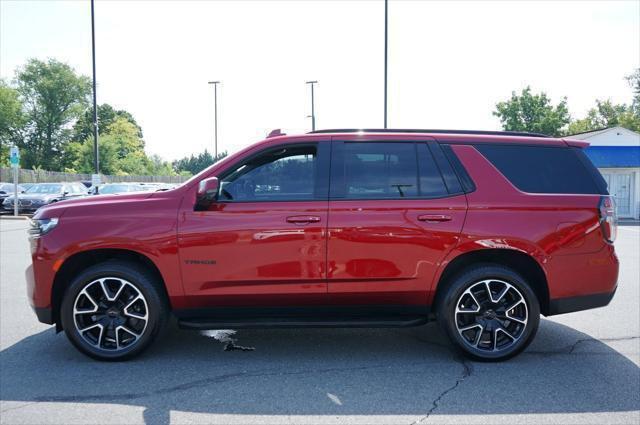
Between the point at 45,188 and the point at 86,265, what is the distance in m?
23.6

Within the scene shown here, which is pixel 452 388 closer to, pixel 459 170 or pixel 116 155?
pixel 459 170

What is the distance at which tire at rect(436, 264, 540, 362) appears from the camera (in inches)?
168

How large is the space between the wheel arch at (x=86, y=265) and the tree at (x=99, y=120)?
245ft

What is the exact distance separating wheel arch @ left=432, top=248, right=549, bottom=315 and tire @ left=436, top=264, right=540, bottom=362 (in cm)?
7

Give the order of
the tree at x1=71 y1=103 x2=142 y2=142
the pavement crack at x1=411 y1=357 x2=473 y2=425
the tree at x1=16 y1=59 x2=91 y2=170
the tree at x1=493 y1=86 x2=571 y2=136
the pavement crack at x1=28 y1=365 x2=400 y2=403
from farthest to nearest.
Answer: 1. the tree at x1=71 y1=103 x2=142 y2=142
2. the tree at x1=16 y1=59 x2=91 y2=170
3. the tree at x1=493 y1=86 x2=571 y2=136
4. the pavement crack at x1=28 y1=365 x2=400 y2=403
5. the pavement crack at x1=411 y1=357 x2=473 y2=425

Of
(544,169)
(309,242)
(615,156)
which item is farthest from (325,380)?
(615,156)

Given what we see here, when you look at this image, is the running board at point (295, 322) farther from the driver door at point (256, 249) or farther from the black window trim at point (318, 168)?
the black window trim at point (318, 168)

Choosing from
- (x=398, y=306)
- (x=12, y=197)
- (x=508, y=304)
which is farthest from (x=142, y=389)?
(x=12, y=197)

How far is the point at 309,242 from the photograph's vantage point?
13.6ft

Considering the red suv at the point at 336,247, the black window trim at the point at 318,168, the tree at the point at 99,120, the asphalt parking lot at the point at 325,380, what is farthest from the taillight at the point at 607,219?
the tree at the point at 99,120

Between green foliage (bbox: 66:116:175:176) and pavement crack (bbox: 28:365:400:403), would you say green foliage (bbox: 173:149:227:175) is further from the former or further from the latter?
pavement crack (bbox: 28:365:400:403)

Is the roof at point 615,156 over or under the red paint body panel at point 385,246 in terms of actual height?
over

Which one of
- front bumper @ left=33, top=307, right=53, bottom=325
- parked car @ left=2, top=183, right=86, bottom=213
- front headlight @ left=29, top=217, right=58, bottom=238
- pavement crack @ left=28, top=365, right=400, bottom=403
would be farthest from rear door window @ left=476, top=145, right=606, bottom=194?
parked car @ left=2, top=183, right=86, bottom=213

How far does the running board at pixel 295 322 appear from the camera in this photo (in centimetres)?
412
